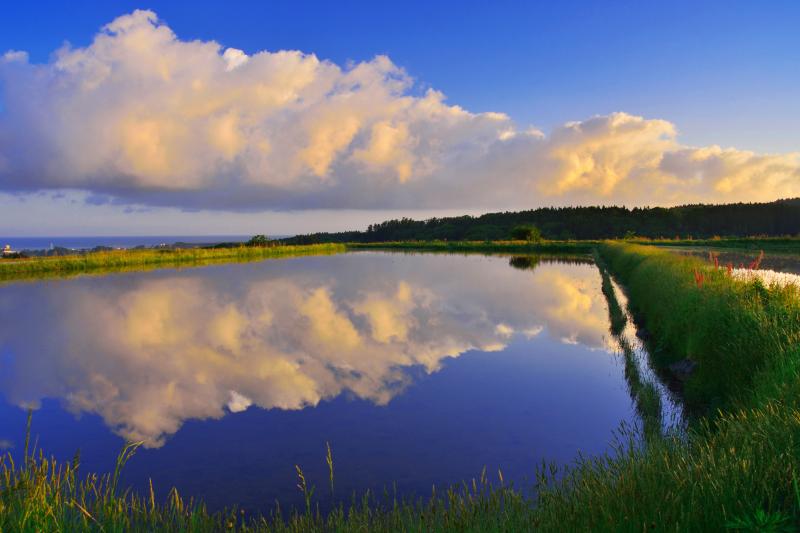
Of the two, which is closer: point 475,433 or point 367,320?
point 475,433

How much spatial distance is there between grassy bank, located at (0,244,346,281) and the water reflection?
680 centimetres

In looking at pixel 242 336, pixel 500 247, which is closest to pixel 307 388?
pixel 242 336

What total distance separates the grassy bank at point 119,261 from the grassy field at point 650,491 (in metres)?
33.0

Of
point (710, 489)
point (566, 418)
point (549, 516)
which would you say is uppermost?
point (710, 489)

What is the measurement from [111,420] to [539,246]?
61302 mm

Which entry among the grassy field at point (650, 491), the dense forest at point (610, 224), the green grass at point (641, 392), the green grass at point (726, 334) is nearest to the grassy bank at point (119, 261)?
the grassy field at point (650, 491)

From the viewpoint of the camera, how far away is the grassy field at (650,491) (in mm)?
3547

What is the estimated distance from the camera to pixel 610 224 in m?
123

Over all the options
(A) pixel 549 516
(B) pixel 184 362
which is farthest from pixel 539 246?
(A) pixel 549 516

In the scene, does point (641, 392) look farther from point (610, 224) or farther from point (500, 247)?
point (610, 224)

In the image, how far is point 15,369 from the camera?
12.2m

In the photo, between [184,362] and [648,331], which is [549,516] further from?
[648,331]

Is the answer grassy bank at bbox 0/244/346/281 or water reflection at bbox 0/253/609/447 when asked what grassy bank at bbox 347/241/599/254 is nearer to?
grassy bank at bbox 0/244/346/281

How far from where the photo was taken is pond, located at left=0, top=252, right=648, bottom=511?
7207 mm
